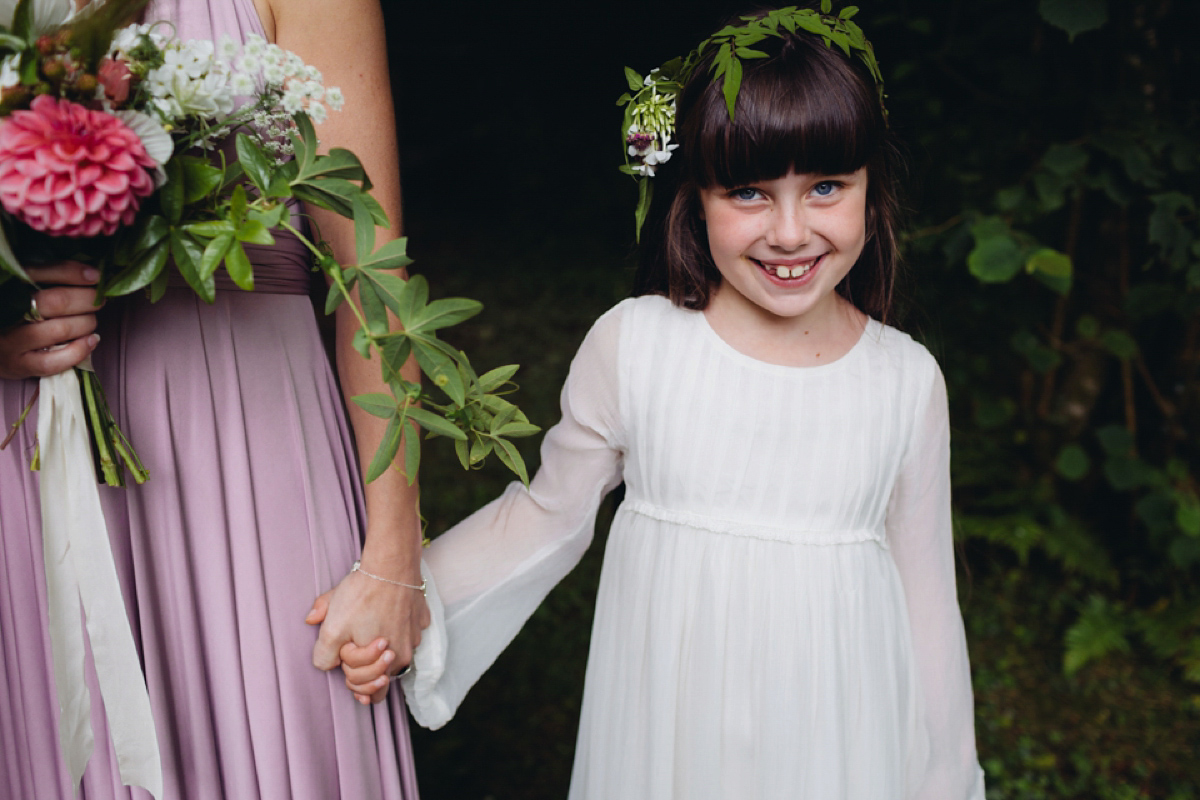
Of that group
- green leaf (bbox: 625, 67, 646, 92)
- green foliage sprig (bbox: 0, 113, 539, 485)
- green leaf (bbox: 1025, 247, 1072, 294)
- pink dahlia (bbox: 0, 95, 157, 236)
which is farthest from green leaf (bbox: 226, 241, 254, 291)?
green leaf (bbox: 1025, 247, 1072, 294)

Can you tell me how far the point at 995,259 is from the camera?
2631 mm

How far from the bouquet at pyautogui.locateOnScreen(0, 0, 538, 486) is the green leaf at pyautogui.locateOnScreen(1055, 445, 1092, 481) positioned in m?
2.89

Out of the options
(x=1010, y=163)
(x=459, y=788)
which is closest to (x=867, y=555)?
(x=459, y=788)

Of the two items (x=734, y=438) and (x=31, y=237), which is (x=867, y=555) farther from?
(x=31, y=237)

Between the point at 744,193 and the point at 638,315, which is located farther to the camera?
the point at 638,315

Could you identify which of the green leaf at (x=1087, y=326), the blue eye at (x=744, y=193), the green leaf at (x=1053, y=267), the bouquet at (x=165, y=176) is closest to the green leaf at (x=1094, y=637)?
the green leaf at (x=1087, y=326)

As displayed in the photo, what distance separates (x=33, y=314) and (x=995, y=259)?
7.79ft

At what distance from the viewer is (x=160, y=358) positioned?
133 centimetres

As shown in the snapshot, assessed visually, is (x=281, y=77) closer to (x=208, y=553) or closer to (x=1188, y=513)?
(x=208, y=553)

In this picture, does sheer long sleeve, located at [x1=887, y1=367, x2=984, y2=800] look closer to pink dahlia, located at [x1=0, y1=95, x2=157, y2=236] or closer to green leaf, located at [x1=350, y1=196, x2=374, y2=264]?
green leaf, located at [x1=350, y1=196, x2=374, y2=264]

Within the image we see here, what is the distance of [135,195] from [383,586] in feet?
2.20

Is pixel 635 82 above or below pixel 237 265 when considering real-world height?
above

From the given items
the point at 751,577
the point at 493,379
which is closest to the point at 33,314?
the point at 493,379

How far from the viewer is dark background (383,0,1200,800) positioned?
290cm
